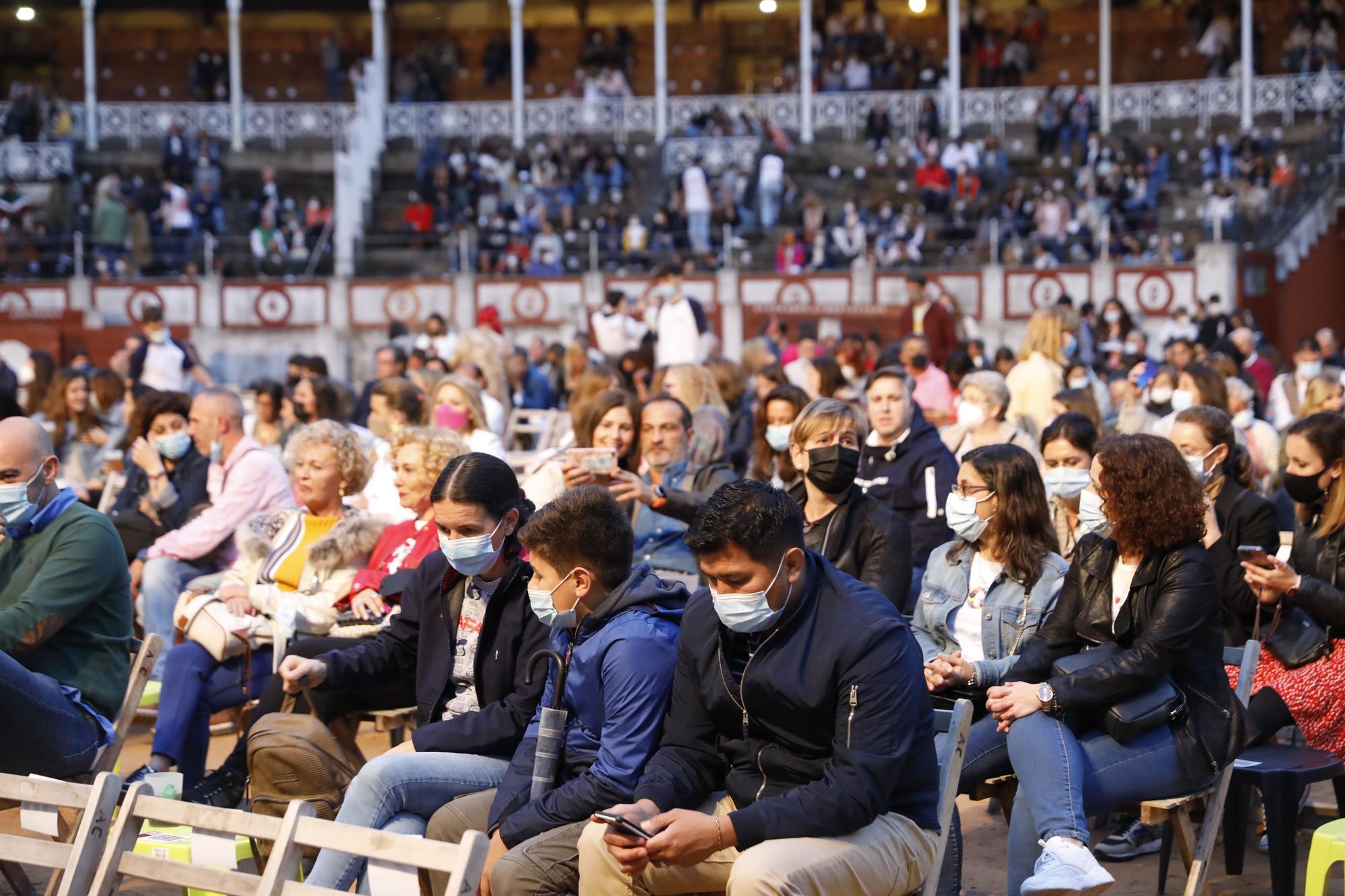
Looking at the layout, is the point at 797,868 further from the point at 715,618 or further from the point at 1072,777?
the point at 1072,777

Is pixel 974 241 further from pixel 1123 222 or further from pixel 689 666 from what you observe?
pixel 689 666

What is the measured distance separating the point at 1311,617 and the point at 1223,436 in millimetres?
813

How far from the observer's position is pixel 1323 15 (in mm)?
31047

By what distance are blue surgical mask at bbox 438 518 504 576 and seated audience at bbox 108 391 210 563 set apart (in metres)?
4.14

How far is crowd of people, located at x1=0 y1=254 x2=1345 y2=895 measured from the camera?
4363mm

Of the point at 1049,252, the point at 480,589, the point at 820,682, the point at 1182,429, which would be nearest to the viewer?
the point at 820,682

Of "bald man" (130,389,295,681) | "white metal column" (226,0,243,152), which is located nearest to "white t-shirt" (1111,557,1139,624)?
"bald man" (130,389,295,681)

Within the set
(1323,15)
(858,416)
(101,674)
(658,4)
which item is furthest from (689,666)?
(1323,15)

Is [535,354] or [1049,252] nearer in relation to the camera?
[535,354]

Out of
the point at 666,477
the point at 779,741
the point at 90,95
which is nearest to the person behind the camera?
the point at 779,741

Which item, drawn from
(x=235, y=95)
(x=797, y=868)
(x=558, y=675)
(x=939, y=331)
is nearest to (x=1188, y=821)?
(x=797, y=868)

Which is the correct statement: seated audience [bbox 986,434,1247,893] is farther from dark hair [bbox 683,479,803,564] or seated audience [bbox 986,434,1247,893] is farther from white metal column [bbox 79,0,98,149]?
white metal column [bbox 79,0,98,149]

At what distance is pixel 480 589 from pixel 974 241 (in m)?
20.5

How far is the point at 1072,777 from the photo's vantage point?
15.9 feet
